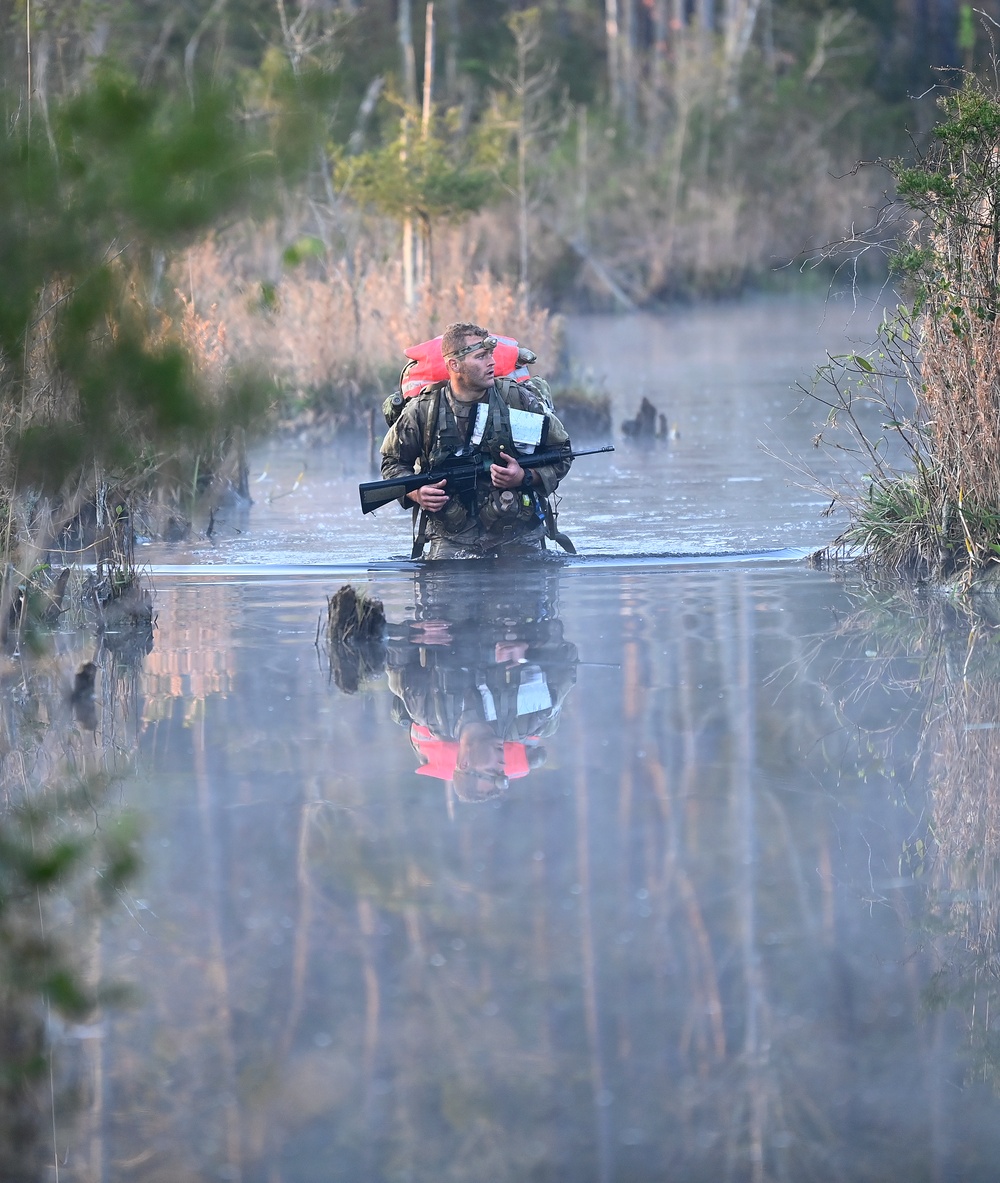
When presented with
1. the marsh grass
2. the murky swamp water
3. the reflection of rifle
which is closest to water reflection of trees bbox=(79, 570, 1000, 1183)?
the murky swamp water

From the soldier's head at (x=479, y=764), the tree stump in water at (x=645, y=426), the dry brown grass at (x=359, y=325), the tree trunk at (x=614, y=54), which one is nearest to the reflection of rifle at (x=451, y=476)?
the soldier's head at (x=479, y=764)

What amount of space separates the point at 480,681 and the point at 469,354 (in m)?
2.41

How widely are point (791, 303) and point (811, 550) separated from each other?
773 inches

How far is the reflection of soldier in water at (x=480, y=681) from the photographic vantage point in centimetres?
582

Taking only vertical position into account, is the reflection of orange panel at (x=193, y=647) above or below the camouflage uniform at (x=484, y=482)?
below

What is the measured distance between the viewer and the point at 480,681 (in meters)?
6.79

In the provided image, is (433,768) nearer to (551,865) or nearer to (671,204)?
(551,865)

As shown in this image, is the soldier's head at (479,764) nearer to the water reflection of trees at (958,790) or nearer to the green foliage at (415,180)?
the water reflection of trees at (958,790)

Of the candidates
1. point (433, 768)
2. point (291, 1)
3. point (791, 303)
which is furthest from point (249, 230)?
point (291, 1)

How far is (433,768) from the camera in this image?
5.75 metres

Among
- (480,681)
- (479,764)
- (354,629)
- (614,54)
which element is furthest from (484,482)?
(614,54)

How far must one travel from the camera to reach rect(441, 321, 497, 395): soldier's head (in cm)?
875

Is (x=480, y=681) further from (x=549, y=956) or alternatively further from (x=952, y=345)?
(x=952, y=345)

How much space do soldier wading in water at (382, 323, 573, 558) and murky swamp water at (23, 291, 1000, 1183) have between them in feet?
2.28
